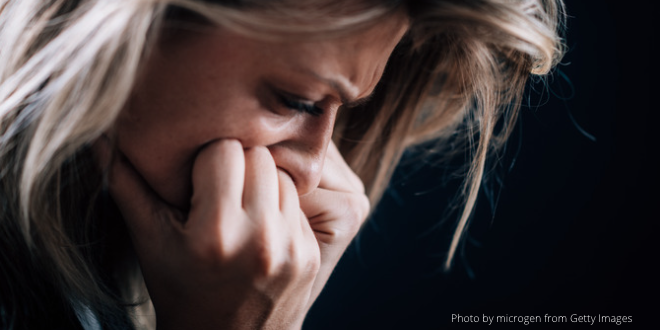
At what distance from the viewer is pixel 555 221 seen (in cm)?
133

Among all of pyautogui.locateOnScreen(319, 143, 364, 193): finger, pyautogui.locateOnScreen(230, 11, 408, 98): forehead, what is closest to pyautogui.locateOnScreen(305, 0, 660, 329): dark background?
pyautogui.locateOnScreen(319, 143, 364, 193): finger

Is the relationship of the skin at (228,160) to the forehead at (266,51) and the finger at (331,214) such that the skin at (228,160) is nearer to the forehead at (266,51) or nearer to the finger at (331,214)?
the forehead at (266,51)

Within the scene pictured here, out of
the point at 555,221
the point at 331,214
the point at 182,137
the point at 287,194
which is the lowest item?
the point at 555,221

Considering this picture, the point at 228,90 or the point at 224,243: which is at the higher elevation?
the point at 228,90

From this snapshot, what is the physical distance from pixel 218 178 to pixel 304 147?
146mm

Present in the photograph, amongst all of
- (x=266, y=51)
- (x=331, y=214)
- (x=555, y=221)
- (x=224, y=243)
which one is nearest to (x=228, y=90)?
(x=266, y=51)

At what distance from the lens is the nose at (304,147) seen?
0.78 meters

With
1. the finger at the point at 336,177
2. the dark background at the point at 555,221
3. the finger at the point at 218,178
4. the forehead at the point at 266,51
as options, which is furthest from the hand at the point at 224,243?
the dark background at the point at 555,221

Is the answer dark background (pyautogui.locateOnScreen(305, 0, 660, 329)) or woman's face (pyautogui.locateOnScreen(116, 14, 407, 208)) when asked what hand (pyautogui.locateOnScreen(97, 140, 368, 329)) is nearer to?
woman's face (pyautogui.locateOnScreen(116, 14, 407, 208))

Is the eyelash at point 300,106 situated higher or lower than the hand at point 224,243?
higher

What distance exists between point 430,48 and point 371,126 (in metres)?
0.22

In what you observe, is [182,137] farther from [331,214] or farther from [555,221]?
[555,221]

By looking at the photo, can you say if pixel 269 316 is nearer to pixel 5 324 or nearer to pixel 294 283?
pixel 294 283

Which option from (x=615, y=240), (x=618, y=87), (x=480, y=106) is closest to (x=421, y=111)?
(x=480, y=106)
